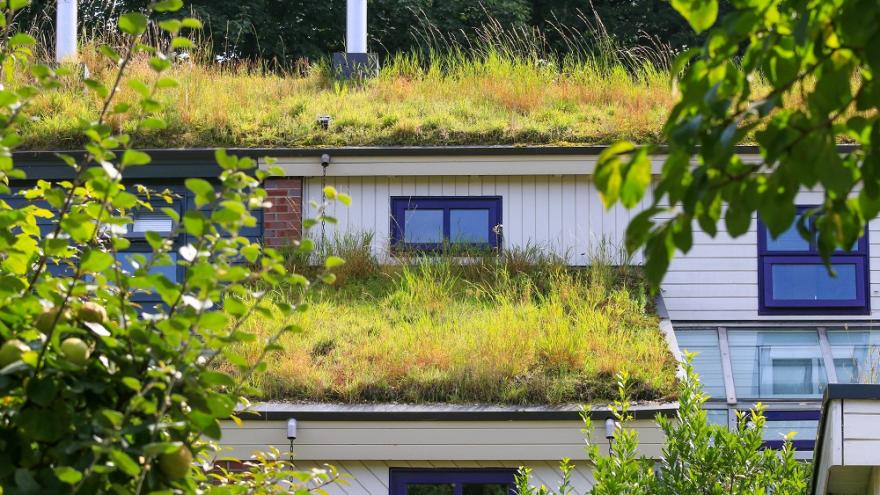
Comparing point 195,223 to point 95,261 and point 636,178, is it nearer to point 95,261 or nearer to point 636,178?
point 95,261

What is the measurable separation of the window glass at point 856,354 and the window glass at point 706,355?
3.44 ft

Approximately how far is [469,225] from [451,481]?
429 centimetres

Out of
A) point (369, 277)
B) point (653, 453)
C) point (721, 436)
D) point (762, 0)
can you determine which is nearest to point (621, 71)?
point (369, 277)

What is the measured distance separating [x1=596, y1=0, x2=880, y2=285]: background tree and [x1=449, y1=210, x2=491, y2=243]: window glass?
11.3 meters

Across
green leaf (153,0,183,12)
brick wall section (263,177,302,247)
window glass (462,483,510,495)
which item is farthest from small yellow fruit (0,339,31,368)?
brick wall section (263,177,302,247)

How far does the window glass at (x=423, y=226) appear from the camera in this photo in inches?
547

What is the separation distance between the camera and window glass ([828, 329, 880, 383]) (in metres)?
11.1

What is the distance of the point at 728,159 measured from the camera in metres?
2.40

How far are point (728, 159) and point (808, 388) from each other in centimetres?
932

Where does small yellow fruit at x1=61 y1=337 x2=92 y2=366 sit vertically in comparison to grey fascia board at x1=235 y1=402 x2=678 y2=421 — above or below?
above

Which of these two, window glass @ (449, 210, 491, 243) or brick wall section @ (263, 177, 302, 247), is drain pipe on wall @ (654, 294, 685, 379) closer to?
window glass @ (449, 210, 491, 243)

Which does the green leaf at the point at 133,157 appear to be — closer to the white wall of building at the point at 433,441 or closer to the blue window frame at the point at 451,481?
the white wall of building at the point at 433,441

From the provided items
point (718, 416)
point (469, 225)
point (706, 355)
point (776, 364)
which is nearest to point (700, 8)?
point (718, 416)

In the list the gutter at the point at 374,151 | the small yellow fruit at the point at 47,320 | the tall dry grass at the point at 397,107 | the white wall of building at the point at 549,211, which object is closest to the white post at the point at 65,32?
the tall dry grass at the point at 397,107
